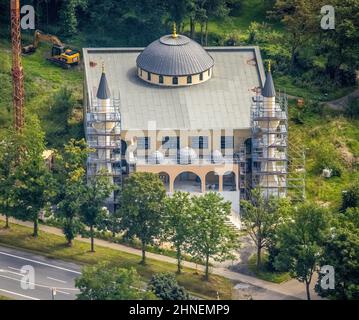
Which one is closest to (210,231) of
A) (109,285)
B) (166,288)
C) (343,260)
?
(166,288)

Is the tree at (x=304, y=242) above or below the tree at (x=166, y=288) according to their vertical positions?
above

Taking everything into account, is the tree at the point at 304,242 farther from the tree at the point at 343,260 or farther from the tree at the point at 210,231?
the tree at the point at 210,231

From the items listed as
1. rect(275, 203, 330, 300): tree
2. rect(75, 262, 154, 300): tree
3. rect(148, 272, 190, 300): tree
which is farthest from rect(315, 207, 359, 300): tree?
rect(75, 262, 154, 300): tree

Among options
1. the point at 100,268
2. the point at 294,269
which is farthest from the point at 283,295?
the point at 100,268

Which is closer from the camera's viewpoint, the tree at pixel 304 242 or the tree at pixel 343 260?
the tree at pixel 343 260

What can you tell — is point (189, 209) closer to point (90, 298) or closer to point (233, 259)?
point (233, 259)

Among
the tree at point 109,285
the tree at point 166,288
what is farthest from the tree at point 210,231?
the tree at point 109,285
